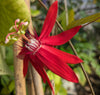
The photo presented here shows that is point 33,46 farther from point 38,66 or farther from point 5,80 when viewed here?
point 5,80

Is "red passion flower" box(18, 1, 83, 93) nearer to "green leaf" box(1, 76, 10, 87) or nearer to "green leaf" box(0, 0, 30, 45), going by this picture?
"green leaf" box(0, 0, 30, 45)

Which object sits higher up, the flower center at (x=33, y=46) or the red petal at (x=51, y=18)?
the red petal at (x=51, y=18)

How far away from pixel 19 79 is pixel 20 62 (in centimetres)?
3

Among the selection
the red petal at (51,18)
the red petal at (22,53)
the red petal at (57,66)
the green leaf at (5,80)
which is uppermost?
the red petal at (51,18)

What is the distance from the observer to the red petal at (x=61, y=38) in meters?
0.24

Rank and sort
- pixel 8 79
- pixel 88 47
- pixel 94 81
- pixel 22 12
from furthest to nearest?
pixel 94 81
pixel 88 47
pixel 8 79
pixel 22 12

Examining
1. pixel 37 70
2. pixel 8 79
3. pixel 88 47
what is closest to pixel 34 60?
pixel 37 70

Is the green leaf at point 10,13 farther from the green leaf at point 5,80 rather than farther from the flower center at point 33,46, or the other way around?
the green leaf at point 5,80

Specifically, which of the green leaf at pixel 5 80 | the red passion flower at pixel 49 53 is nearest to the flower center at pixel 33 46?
the red passion flower at pixel 49 53

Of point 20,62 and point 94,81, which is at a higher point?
point 20,62

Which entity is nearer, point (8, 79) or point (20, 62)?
point (20, 62)

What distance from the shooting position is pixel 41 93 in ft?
1.00

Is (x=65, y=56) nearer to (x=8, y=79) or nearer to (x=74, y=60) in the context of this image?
(x=74, y=60)

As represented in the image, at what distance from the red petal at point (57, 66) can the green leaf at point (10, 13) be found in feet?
0.25
